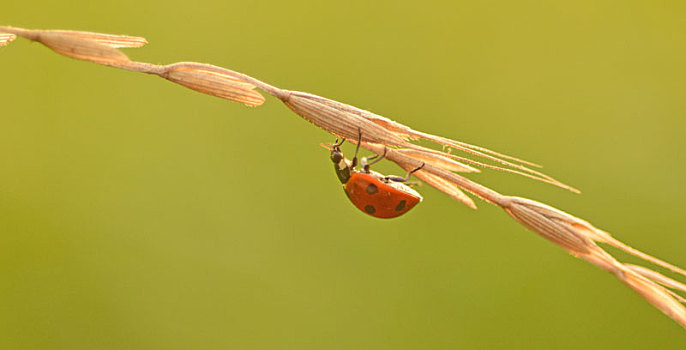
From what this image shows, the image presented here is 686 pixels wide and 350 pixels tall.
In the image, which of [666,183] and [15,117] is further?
[666,183]

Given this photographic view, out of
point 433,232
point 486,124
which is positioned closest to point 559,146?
point 486,124

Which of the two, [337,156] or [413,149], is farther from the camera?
[337,156]

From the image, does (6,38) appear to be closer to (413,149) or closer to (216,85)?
(216,85)

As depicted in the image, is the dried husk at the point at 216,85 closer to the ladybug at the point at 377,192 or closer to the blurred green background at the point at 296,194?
the ladybug at the point at 377,192

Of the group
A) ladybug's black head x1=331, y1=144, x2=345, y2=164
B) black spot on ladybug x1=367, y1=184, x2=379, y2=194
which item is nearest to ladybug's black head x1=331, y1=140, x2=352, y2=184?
ladybug's black head x1=331, y1=144, x2=345, y2=164

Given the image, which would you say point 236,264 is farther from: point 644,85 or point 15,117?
point 644,85

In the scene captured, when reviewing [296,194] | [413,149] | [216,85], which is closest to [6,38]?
[216,85]
